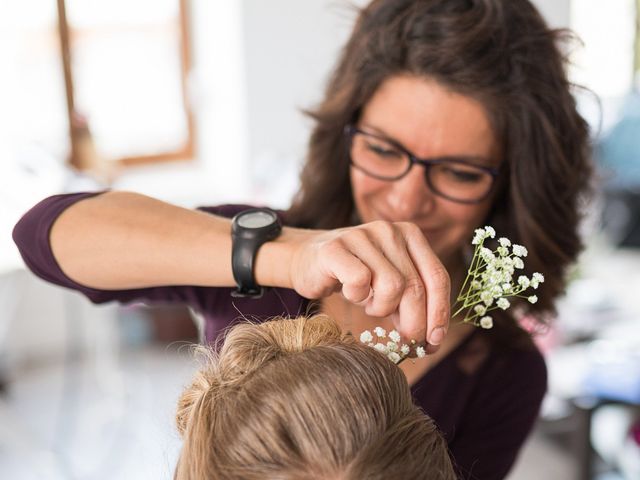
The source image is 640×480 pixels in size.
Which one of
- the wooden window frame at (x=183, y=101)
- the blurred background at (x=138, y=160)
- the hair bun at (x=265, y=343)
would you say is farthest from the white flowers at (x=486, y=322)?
the wooden window frame at (x=183, y=101)

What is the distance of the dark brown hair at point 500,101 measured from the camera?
1199 mm

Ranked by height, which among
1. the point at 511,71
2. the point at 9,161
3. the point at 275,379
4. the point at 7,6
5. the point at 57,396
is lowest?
the point at 57,396

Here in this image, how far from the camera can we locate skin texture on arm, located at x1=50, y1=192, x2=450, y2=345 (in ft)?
2.78

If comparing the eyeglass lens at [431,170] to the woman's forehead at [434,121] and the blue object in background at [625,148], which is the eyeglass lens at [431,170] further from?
the blue object in background at [625,148]

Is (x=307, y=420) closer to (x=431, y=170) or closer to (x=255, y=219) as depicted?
(x=255, y=219)

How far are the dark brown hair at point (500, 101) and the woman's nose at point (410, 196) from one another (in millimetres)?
142

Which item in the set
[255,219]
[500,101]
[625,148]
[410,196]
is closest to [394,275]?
[255,219]

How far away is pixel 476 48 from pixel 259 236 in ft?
1.50

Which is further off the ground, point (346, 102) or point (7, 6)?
point (346, 102)

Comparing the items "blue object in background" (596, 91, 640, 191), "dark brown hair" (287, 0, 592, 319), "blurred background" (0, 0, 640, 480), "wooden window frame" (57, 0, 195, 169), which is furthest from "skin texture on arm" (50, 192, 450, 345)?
"blue object in background" (596, 91, 640, 191)

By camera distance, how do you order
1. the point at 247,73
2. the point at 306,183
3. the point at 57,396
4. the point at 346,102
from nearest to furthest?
the point at 346,102 → the point at 306,183 → the point at 57,396 → the point at 247,73

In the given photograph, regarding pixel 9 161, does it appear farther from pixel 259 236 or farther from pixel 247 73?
pixel 259 236

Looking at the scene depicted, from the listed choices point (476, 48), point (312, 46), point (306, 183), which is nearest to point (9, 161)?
point (312, 46)

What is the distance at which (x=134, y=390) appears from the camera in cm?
385
